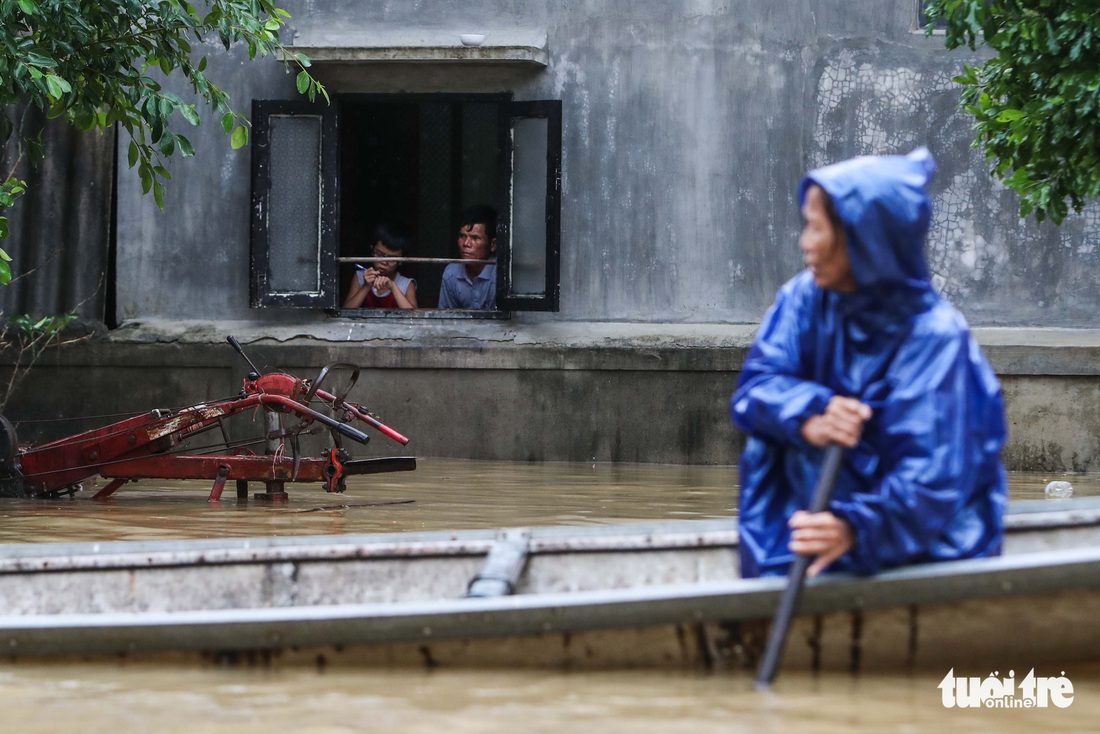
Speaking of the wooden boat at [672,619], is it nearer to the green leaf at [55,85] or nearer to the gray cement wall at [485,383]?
the green leaf at [55,85]

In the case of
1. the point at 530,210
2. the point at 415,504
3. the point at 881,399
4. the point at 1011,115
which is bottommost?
the point at 415,504

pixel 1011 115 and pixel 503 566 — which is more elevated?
pixel 1011 115

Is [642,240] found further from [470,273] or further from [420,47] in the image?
[420,47]

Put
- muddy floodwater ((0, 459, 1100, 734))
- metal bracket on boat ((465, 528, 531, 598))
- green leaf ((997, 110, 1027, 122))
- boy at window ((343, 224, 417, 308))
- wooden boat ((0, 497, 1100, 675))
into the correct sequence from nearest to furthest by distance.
→ muddy floodwater ((0, 459, 1100, 734)) → wooden boat ((0, 497, 1100, 675)) → metal bracket on boat ((465, 528, 531, 598)) → green leaf ((997, 110, 1027, 122)) → boy at window ((343, 224, 417, 308))

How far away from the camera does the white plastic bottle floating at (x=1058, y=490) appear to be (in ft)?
26.3

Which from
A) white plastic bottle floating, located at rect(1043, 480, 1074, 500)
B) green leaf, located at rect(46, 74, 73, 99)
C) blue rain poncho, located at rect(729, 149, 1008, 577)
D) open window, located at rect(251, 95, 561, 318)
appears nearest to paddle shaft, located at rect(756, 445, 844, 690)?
blue rain poncho, located at rect(729, 149, 1008, 577)

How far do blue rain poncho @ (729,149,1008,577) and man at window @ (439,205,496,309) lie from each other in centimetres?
785

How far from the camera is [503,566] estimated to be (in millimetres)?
3713

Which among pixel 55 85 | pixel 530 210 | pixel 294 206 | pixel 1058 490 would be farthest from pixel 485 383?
pixel 55 85

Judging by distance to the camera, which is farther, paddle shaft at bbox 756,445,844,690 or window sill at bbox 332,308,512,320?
window sill at bbox 332,308,512,320

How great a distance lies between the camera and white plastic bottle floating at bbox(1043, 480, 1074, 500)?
8.03 metres

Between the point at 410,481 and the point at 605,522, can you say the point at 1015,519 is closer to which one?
the point at 605,522

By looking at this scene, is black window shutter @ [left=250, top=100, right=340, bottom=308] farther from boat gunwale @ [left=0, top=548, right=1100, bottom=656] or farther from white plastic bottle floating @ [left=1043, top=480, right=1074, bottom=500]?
boat gunwale @ [left=0, top=548, right=1100, bottom=656]

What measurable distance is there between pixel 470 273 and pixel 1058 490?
16.6ft
